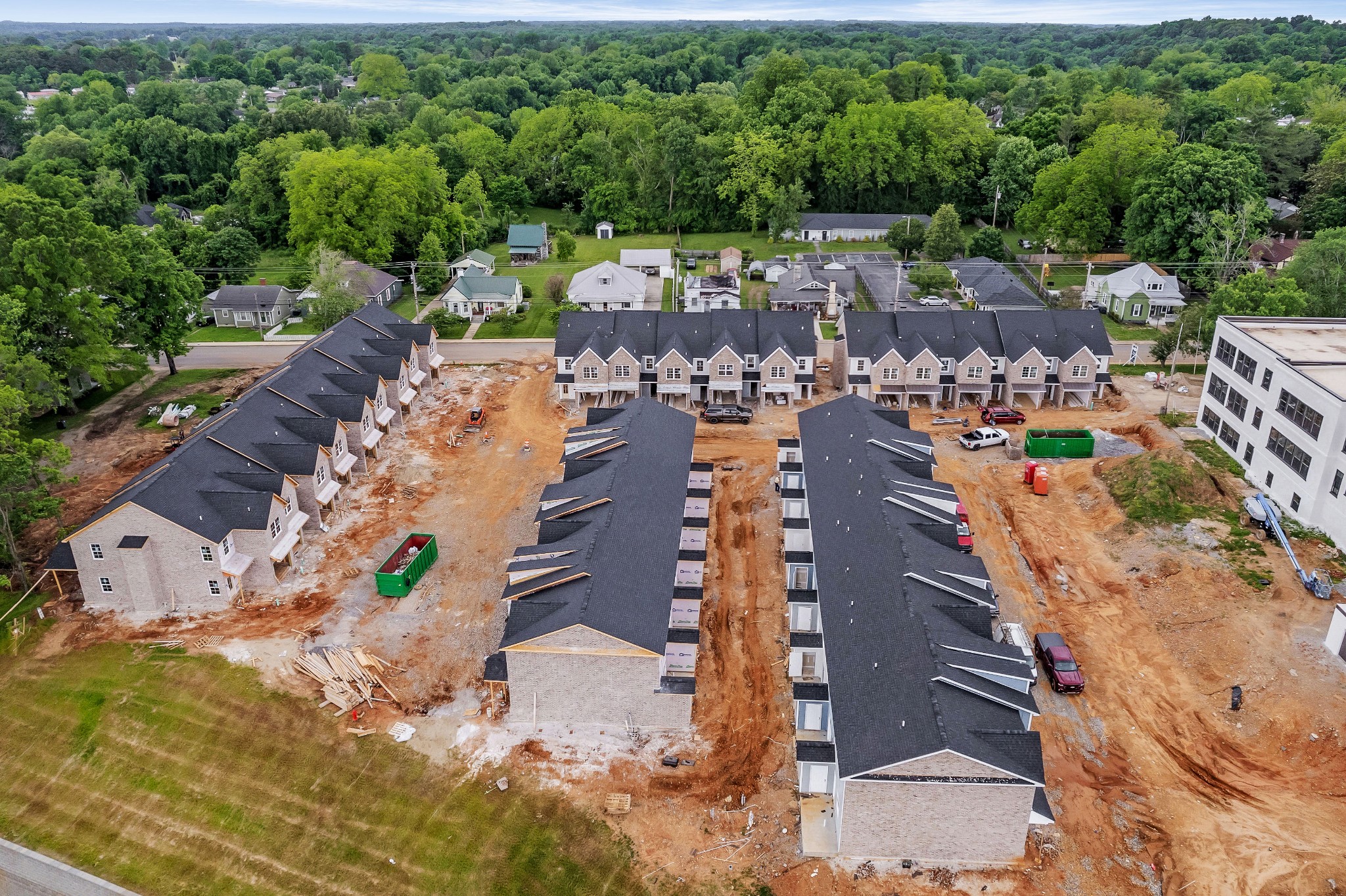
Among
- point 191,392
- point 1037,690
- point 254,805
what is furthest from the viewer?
point 191,392

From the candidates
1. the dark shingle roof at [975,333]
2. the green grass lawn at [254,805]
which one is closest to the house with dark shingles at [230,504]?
the green grass lawn at [254,805]

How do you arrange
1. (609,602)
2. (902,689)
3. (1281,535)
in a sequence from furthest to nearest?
(1281,535) < (609,602) < (902,689)

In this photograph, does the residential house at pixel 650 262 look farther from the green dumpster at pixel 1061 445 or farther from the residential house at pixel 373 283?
the green dumpster at pixel 1061 445

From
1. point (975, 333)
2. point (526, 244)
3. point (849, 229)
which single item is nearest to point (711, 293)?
point (975, 333)

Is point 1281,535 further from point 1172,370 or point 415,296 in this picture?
point 415,296

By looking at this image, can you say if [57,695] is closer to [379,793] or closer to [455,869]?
[379,793]

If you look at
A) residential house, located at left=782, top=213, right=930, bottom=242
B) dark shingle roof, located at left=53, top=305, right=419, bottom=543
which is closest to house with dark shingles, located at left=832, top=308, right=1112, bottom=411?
dark shingle roof, located at left=53, top=305, right=419, bottom=543

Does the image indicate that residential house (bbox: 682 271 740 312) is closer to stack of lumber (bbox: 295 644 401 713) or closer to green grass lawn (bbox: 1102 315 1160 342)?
green grass lawn (bbox: 1102 315 1160 342)

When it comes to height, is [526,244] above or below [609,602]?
above
